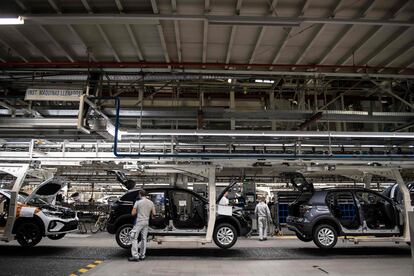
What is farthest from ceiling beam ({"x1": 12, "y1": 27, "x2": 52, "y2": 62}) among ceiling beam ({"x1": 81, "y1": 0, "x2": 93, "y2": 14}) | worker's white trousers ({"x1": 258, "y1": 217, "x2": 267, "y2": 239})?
worker's white trousers ({"x1": 258, "y1": 217, "x2": 267, "y2": 239})

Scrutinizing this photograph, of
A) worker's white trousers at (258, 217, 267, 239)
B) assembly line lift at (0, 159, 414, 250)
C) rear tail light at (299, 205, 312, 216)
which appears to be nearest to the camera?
assembly line lift at (0, 159, 414, 250)

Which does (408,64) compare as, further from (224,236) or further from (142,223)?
(142,223)

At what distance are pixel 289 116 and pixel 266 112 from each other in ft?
2.18

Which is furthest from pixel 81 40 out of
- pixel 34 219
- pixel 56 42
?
pixel 34 219

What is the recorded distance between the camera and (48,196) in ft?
30.0

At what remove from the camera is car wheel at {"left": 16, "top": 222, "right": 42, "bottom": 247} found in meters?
8.07

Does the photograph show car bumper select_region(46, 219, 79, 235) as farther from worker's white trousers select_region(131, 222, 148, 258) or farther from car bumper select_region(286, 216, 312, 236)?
car bumper select_region(286, 216, 312, 236)

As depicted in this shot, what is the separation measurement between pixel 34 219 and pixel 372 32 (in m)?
8.53

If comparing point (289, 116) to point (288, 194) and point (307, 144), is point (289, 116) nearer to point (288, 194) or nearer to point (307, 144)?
point (307, 144)

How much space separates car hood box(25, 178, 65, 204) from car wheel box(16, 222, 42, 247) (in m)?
0.68

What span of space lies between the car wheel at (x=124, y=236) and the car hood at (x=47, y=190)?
2.52m

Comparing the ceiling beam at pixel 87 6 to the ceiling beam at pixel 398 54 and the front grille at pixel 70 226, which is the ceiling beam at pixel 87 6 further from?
the front grille at pixel 70 226

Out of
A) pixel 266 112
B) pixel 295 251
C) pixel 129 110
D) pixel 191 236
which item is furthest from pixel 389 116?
pixel 129 110

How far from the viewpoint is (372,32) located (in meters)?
5.57
